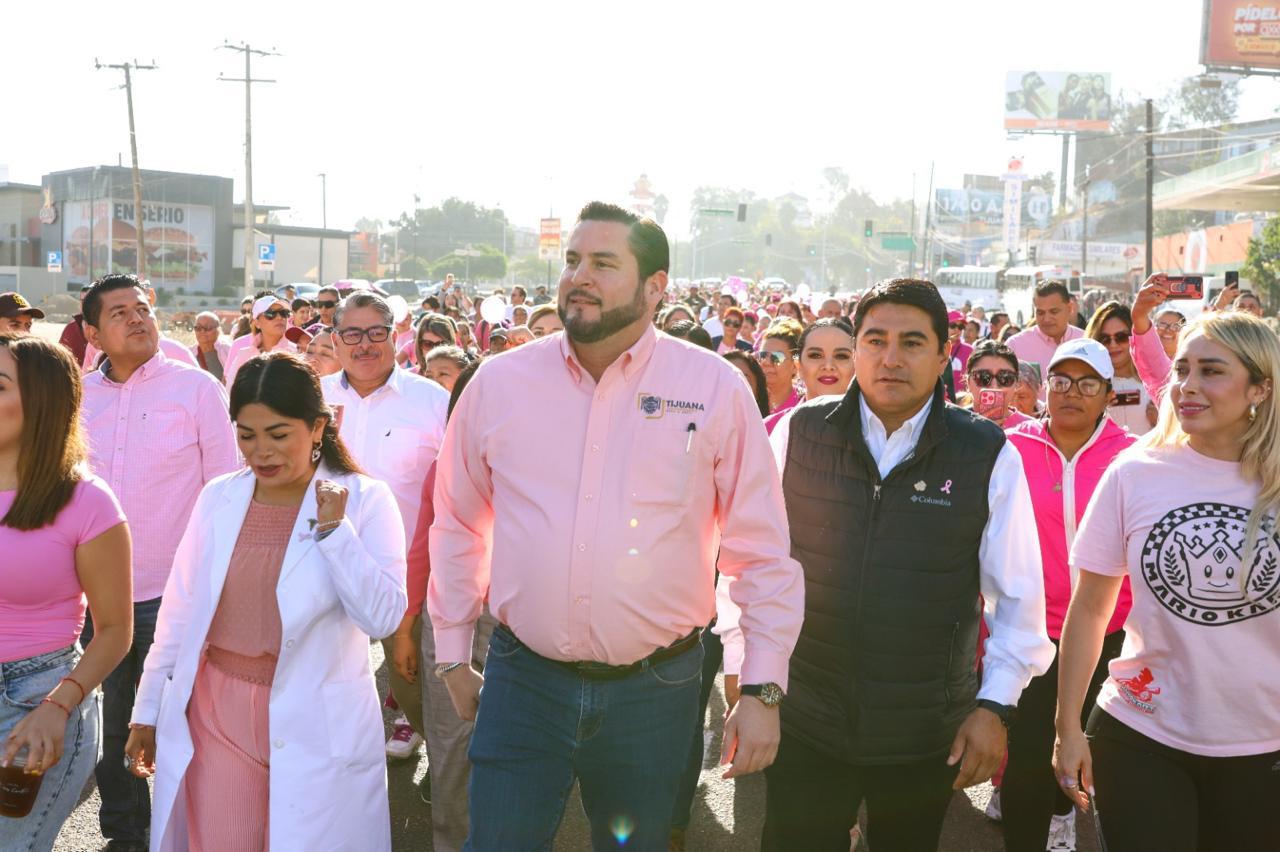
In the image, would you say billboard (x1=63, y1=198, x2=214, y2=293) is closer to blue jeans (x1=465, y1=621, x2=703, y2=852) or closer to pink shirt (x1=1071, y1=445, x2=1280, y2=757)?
blue jeans (x1=465, y1=621, x2=703, y2=852)

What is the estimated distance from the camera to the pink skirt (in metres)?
3.43

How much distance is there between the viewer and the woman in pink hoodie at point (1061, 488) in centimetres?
433

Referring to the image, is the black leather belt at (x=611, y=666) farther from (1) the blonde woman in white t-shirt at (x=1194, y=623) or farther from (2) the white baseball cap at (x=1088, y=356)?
(2) the white baseball cap at (x=1088, y=356)

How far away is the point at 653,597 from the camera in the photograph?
3.08 meters

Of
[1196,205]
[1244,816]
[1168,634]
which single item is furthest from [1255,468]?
[1196,205]

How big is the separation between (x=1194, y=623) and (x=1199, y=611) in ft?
0.12

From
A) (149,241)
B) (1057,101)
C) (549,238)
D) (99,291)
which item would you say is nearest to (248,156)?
(549,238)

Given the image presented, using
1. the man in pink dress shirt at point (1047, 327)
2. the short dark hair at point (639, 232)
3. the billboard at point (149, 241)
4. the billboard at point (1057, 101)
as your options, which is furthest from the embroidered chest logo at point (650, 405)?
the billboard at point (1057, 101)

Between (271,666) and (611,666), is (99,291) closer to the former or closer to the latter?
(271,666)

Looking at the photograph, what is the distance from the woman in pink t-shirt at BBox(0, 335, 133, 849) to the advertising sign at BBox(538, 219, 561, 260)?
4817cm

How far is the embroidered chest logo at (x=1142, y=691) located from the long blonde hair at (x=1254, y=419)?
14.9 inches

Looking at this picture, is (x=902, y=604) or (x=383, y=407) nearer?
(x=902, y=604)

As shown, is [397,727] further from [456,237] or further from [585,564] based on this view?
[456,237]

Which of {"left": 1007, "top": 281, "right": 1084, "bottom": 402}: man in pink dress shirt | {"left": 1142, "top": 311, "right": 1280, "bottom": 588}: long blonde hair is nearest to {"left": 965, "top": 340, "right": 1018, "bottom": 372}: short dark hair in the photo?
{"left": 1007, "top": 281, "right": 1084, "bottom": 402}: man in pink dress shirt
